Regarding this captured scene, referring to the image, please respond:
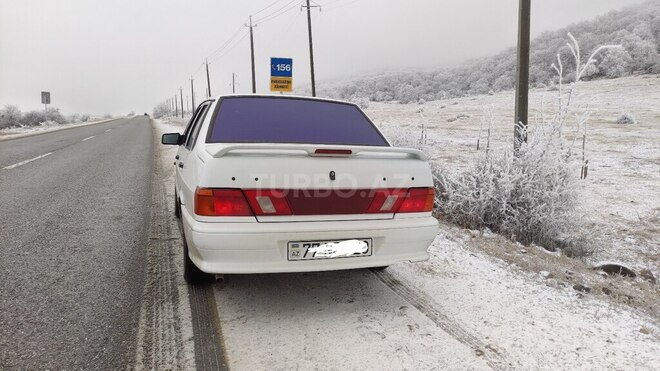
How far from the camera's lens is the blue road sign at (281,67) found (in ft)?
50.4

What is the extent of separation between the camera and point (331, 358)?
238 centimetres

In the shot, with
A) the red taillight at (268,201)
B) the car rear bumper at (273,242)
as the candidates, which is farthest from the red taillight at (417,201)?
the red taillight at (268,201)

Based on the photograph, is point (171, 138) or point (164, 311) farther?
point (171, 138)

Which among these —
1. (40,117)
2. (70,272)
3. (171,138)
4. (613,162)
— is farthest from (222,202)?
(40,117)

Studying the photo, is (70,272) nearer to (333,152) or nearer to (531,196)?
(333,152)

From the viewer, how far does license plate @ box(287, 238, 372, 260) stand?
2656 millimetres

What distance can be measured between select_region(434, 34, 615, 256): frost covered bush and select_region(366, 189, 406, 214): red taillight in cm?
292

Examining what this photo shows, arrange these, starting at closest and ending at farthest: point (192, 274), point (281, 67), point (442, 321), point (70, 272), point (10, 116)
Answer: point (442, 321)
point (192, 274)
point (70, 272)
point (281, 67)
point (10, 116)

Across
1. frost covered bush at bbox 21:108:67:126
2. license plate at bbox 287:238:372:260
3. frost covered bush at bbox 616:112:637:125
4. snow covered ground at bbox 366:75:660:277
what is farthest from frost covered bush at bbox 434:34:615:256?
frost covered bush at bbox 21:108:67:126

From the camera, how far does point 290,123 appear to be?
363cm

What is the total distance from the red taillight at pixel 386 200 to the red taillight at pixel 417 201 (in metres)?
0.05

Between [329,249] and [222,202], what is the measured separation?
0.74 metres

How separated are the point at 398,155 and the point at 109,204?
15.6ft

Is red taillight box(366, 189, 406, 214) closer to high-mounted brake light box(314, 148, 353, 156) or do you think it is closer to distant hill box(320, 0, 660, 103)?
high-mounted brake light box(314, 148, 353, 156)
